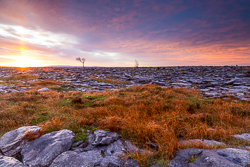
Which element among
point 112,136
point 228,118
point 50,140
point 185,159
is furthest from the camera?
point 228,118

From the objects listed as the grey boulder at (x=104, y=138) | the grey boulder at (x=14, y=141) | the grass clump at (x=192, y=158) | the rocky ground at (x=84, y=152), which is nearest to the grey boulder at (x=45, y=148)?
the rocky ground at (x=84, y=152)

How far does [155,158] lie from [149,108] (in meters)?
3.78

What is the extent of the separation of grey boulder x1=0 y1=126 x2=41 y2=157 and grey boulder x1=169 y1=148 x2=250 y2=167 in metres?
4.29

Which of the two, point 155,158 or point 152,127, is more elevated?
point 152,127

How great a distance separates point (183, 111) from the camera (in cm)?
630

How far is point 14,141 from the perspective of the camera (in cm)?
356

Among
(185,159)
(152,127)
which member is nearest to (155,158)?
(185,159)

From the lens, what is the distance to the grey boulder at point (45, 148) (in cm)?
299

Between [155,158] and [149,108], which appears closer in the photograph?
[155,158]

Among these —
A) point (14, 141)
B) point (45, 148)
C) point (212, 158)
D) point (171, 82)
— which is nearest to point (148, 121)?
point (212, 158)

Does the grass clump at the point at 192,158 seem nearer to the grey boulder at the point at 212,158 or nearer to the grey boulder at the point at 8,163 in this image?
the grey boulder at the point at 212,158

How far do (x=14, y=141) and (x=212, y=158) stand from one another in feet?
17.8

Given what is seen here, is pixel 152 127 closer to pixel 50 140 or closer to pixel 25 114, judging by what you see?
pixel 50 140

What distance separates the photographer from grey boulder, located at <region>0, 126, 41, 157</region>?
3.32 metres
